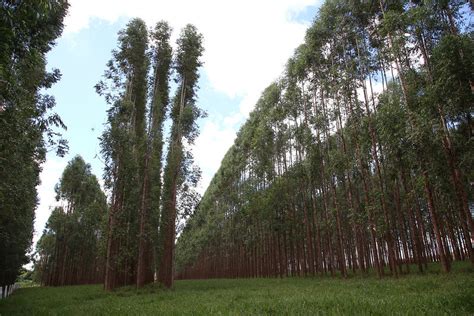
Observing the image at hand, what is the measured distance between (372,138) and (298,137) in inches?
419

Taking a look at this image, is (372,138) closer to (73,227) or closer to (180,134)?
(180,134)

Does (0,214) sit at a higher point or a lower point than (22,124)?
lower

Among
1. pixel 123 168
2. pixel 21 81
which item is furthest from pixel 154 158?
pixel 21 81

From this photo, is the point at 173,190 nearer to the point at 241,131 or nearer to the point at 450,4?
the point at 450,4

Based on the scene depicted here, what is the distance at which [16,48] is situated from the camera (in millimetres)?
7742

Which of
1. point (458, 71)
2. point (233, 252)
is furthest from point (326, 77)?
point (233, 252)

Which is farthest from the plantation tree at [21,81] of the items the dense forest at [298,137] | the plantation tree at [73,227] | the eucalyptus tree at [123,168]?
the plantation tree at [73,227]

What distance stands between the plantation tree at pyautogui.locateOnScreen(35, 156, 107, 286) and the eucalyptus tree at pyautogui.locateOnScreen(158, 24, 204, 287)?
23845 mm

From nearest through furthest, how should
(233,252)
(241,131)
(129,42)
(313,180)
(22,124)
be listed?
(22,124)
(129,42)
(313,180)
(241,131)
(233,252)

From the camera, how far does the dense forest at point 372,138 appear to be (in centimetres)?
Answer: 1515

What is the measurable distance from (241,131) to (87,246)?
31.7m

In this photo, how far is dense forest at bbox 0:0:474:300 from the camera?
13078mm

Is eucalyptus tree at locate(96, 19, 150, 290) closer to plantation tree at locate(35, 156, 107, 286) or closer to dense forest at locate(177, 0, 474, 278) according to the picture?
dense forest at locate(177, 0, 474, 278)

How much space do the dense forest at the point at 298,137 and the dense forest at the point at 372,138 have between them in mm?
119
